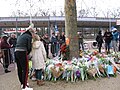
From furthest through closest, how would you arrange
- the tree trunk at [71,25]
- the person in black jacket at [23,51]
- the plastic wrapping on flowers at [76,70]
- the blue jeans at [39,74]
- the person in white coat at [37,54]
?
the tree trunk at [71,25] < the plastic wrapping on flowers at [76,70] < the blue jeans at [39,74] < the person in white coat at [37,54] < the person in black jacket at [23,51]

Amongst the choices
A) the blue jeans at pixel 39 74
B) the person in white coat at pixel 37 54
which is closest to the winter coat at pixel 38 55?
the person in white coat at pixel 37 54

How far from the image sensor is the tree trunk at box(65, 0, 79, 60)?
8852 millimetres

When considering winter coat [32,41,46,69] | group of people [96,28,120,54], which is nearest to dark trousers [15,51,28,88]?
winter coat [32,41,46,69]

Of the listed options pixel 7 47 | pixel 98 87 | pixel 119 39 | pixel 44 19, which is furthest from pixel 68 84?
pixel 44 19

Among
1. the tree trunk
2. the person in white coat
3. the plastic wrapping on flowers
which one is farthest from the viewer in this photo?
the tree trunk

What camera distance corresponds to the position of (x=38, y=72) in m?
6.91

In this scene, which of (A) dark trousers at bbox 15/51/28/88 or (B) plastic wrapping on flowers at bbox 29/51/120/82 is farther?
(B) plastic wrapping on flowers at bbox 29/51/120/82

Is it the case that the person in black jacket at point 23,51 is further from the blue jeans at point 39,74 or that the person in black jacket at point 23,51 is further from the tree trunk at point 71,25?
the tree trunk at point 71,25

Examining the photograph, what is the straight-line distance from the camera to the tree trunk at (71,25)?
885 centimetres

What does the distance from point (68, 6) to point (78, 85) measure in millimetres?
3335

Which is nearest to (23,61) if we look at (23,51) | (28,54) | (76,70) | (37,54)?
(23,51)

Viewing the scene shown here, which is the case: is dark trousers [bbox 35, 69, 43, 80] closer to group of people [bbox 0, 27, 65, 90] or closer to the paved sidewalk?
group of people [bbox 0, 27, 65, 90]

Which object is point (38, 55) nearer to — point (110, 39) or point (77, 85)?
point (77, 85)

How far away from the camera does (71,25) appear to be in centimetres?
889
